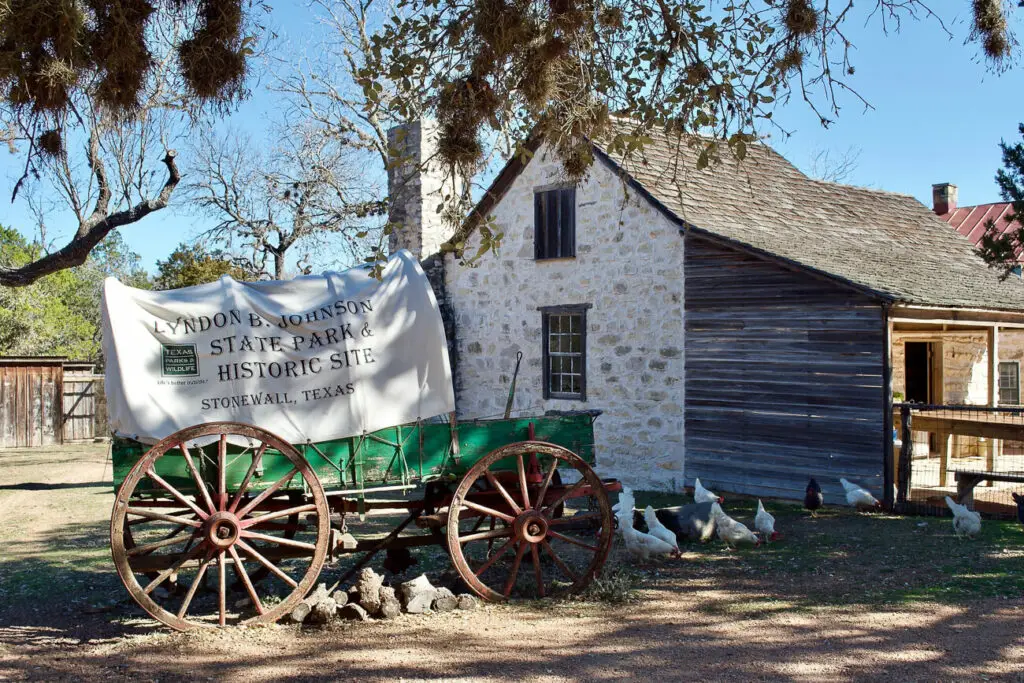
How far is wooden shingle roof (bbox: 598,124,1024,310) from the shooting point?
13.0 meters

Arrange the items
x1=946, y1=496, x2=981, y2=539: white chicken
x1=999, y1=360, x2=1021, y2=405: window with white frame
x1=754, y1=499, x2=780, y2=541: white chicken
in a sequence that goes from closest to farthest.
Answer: x1=754, y1=499, x2=780, y2=541: white chicken → x1=946, y1=496, x2=981, y2=539: white chicken → x1=999, y1=360, x2=1021, y2=405: window with white frame

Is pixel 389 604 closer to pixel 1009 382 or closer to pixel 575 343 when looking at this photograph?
pixel 575 343

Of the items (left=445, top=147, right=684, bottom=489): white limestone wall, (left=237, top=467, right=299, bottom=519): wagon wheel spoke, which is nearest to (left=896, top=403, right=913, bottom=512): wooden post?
(left=445, top=147, right=684, bottom=489): white limestone wall

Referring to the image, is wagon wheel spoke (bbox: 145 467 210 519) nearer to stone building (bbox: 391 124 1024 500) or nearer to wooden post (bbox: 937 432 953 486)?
stone building (bbox: 391 124 1024 500)

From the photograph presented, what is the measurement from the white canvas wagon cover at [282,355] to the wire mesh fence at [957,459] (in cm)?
689

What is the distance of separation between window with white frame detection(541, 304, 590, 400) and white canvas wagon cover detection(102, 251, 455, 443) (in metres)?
8.29

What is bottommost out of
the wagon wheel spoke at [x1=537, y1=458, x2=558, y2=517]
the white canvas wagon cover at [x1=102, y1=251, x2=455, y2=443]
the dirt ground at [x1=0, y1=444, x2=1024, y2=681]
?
the dirt ground at [x1=0, y1=444, x2=1024, y2=681]

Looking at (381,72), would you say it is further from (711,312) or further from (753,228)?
(753,228)

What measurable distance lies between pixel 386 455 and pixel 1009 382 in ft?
54.4

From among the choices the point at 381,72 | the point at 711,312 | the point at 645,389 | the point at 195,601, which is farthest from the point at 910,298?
the point at 195,601

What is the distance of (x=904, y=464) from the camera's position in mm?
11492

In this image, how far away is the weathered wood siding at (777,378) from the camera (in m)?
12.0

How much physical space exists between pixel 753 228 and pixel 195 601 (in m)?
10.2

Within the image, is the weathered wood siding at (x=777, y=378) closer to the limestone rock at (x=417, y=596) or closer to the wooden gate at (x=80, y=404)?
the limestone rock at (x=417, y=596)
